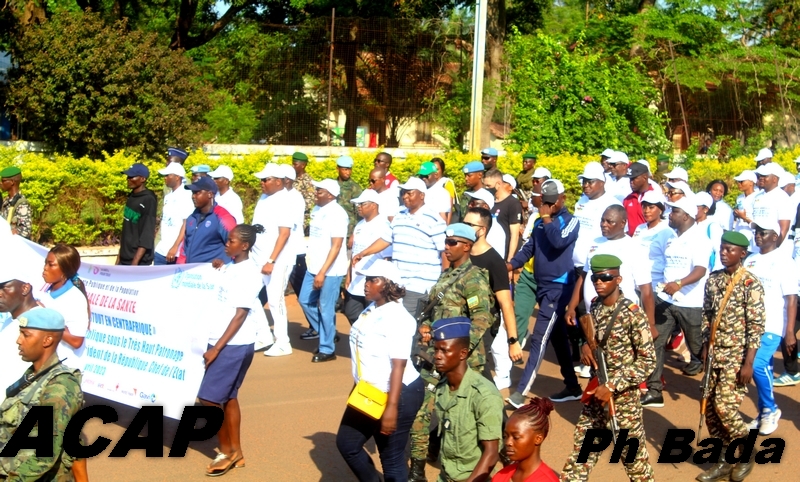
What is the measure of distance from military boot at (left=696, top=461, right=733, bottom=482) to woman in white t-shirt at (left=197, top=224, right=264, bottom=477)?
10.7ft

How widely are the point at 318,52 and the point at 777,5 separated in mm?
19977

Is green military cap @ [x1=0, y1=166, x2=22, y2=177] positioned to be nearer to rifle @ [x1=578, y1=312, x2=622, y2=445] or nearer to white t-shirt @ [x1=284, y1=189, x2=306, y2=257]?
white t-shirt @ [x1=284, y1=189, x2=306, y2=257]

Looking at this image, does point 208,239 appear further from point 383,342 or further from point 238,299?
point 383,342

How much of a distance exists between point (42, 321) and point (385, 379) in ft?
6.44

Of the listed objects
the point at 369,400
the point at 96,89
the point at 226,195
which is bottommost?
the point at 369,400

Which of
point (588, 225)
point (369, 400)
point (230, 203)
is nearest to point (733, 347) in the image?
point (588, 225)

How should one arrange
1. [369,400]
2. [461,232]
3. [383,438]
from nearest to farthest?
[369,400] → [383,438] → [461,232]

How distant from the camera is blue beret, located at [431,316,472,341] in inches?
191

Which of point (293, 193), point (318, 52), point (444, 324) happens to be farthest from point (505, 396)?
point (318, 52)

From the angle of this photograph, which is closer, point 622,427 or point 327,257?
point 622,427

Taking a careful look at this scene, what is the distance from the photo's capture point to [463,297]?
6285 mm

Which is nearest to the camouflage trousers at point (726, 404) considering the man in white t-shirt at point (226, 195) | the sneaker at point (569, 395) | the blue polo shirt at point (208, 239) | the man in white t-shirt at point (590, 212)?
the sneaker at point (569, 395)

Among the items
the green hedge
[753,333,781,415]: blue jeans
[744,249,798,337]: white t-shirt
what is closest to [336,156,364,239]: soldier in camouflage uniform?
the green hedge

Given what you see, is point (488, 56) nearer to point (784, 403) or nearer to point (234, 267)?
point (784, 403)
